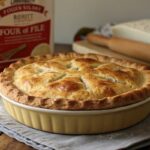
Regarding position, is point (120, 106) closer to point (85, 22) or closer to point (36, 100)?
point (36, 100)

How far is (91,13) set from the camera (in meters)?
1.33

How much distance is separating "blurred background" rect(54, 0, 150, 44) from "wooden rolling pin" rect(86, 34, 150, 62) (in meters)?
0.23

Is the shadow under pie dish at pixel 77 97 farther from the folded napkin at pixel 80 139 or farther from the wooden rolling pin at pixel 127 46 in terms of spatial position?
the wooden rolling pin at pixel 127 46

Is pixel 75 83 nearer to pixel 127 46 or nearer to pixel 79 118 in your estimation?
pixel 79 118

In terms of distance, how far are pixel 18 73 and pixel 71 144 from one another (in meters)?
0.21

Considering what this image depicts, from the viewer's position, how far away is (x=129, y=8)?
1.28m

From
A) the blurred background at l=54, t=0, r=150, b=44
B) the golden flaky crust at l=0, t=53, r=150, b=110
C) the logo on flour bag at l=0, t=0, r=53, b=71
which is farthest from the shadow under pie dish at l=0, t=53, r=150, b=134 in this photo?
the blurred background at l=54, t=0, r=150, b=44

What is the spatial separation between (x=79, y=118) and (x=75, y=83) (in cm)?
8

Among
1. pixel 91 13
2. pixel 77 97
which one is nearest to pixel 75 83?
pixel 77 97

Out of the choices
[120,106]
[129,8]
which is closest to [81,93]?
[120,106]

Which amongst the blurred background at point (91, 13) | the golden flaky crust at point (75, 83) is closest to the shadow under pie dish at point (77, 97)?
the golden flaky crust at point (75, 83)

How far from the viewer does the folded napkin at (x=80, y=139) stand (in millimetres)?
632

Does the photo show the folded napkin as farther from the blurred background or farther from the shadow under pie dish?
the blurred background

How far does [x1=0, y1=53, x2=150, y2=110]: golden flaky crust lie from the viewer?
0.65 m
